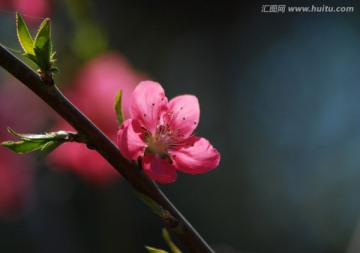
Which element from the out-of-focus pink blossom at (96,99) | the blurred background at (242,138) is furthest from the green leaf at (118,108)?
the blurred background at (242,138)

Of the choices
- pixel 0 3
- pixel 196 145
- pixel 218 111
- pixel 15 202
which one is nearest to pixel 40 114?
pixel 15 202

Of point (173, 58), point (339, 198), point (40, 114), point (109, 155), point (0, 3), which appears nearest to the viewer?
point (109, 155)

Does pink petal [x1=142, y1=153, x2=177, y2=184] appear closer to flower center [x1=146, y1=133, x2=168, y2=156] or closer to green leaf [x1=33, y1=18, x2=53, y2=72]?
flower center [x1=146, y1=133, x2=168, y2=156]

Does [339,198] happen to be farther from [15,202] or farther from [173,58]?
[15,202]

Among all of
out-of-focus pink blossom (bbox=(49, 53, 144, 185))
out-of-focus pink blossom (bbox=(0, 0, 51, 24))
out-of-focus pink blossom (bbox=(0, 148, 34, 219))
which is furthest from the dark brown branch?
out-of-focus pink blossom (bbox=(0, 148, 34, 219))

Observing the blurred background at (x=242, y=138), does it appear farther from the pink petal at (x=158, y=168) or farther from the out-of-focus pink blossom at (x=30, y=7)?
the pink petal at (x=158, y=168)

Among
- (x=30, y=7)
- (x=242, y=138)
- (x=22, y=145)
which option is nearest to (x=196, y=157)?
(x=22, y=145)

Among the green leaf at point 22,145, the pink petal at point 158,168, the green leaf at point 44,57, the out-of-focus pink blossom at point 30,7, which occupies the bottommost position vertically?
the pink petal at point 158,168
